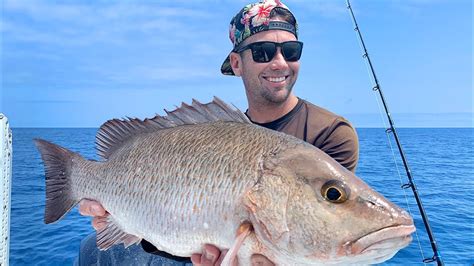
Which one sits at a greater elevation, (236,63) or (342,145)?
(236,63)

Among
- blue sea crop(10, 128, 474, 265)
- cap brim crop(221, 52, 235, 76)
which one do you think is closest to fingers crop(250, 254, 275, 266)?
cap brim crop(221, 52, 235, 76)

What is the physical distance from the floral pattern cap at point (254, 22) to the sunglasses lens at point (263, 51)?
5.8 inches

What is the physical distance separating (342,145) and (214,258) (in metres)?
1.30

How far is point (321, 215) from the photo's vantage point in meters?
1.70

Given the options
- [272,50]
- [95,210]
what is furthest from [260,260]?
[272,50]

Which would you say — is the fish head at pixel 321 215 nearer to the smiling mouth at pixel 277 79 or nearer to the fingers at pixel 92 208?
the fingers at pixel 92 208

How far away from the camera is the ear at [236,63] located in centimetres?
337

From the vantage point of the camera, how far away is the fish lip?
5.23 feet

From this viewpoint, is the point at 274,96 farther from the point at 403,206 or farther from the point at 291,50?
the point at 403,206

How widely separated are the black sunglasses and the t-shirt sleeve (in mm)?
597

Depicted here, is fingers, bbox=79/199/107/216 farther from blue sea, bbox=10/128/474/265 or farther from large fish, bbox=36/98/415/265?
blue sea, bbox=10/128/474/265

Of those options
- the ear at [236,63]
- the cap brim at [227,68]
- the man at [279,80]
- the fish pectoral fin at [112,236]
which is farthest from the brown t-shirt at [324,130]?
the fish pectoral fin at [112,236]

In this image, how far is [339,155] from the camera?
2793 mm

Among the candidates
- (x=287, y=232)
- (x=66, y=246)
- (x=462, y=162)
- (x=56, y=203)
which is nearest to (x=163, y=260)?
(x=56, y=203)
